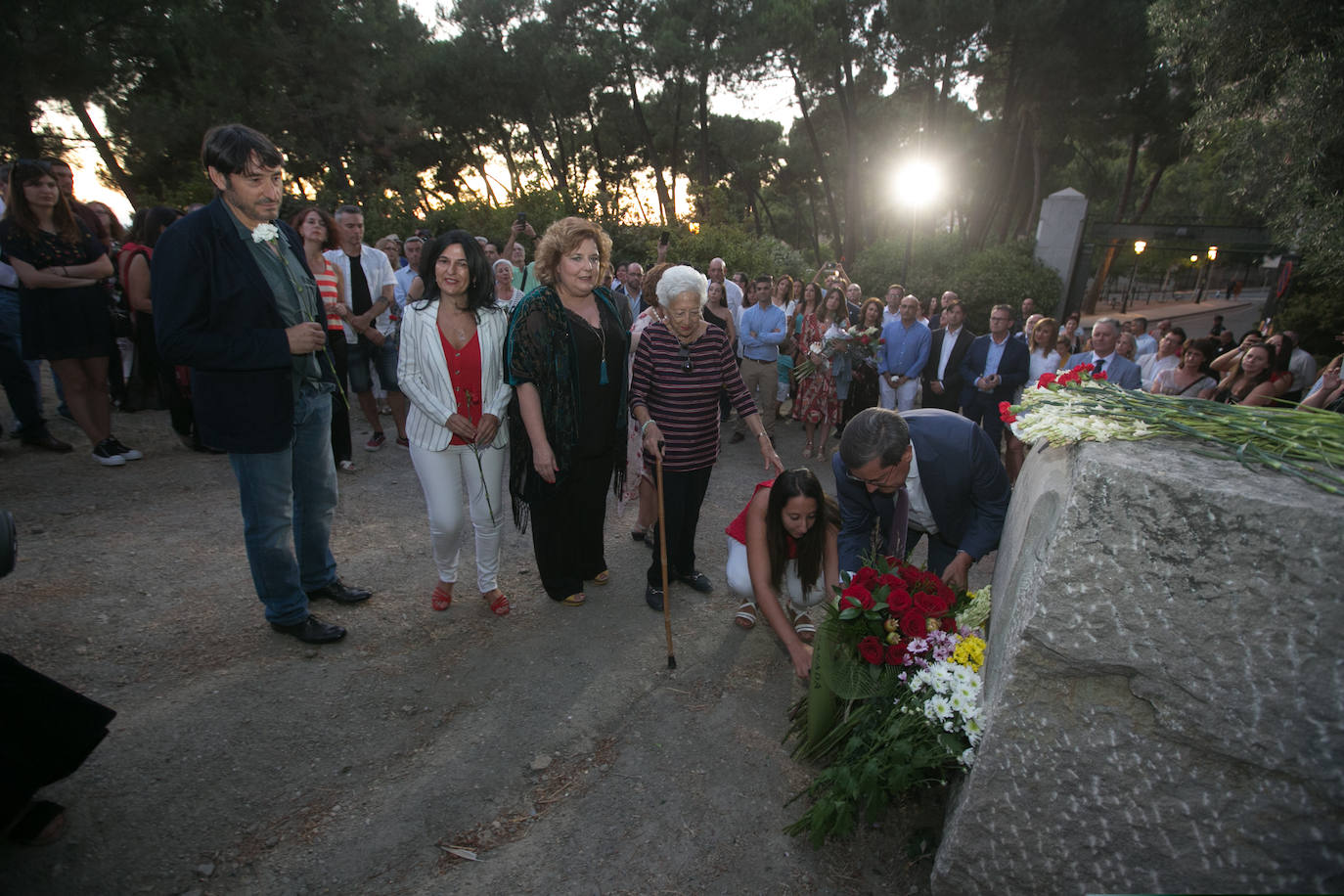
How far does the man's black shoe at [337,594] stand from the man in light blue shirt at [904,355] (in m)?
5.87

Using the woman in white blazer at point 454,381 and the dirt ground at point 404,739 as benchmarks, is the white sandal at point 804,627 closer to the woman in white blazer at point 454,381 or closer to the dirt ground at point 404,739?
the dirt ground at point 404,739

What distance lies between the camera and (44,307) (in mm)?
5113

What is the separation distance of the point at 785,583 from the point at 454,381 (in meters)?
2.10

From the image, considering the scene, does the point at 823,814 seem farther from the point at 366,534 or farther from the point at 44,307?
the point at 44,307

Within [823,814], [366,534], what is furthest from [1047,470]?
[366,534]

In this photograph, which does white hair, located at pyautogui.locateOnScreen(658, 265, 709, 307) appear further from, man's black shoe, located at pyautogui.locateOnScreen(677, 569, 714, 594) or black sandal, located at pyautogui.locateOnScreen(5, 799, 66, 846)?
black sandal, located at pyautogui.locateOnScreen(5, 799, 66, 846)

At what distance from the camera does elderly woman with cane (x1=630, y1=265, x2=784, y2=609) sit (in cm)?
371

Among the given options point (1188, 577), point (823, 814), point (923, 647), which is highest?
point (1188, 577)

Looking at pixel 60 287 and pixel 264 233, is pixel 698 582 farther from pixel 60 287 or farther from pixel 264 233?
pixel 60 287

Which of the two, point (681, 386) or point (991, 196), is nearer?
point (681, 386)

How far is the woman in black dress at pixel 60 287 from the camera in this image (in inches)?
188

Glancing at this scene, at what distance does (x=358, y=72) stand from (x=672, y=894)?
861 inches

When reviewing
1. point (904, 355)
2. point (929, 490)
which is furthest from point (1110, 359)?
point (929, 490)

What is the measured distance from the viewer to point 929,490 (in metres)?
3.34
